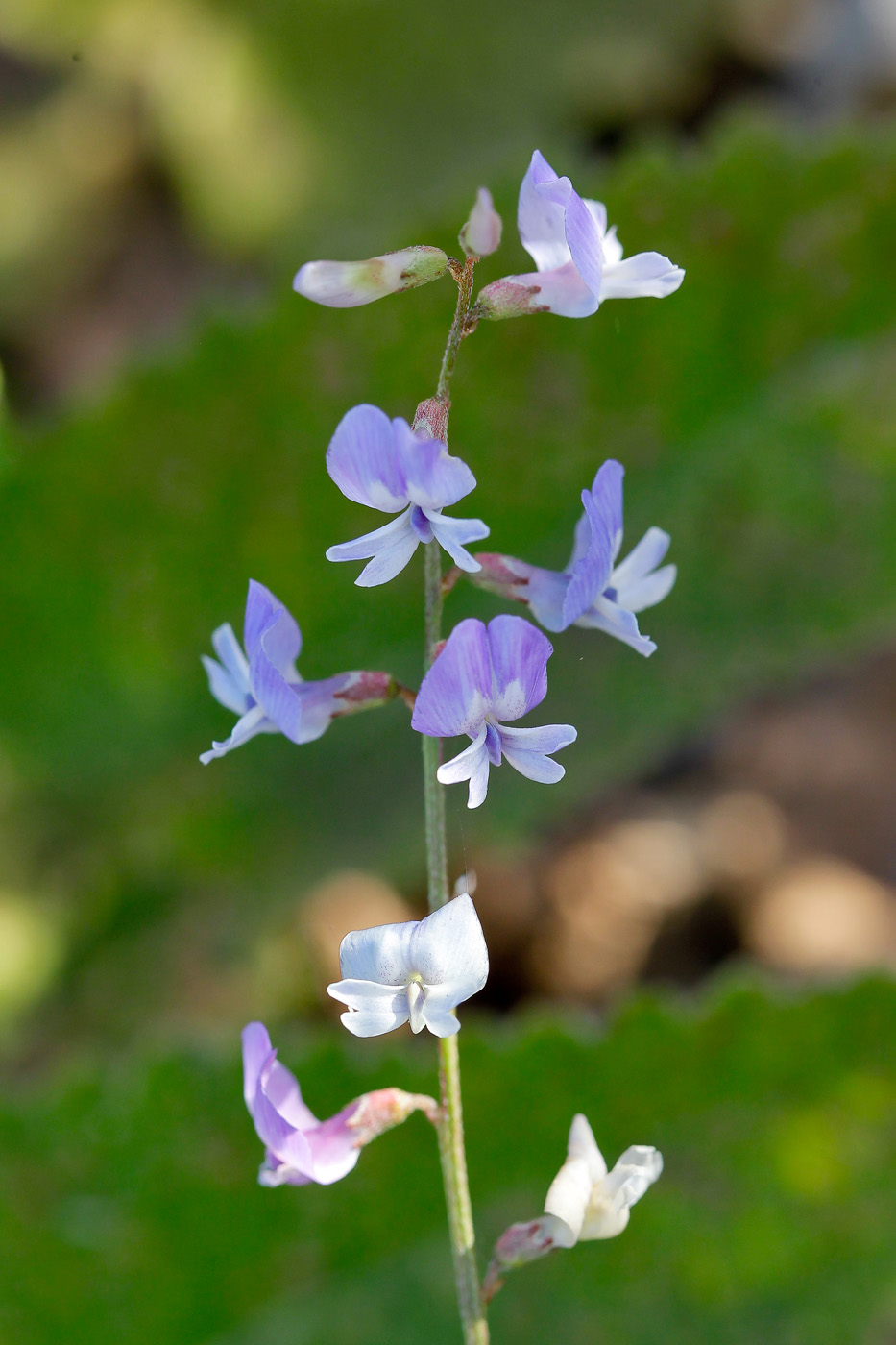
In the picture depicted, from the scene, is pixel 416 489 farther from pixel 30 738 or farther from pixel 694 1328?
pixel 30 738

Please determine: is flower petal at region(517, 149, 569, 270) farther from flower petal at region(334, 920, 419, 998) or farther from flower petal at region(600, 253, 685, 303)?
flower petal at region(334, 920, 419, 998)

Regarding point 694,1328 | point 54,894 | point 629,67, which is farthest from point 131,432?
point 629,67

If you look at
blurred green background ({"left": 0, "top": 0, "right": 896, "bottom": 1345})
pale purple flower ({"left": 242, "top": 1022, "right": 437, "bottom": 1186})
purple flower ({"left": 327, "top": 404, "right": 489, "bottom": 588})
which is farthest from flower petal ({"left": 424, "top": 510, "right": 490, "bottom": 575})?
blurred green background ({"left": 0, "top": 0, "right": 896, "bottom": 1345})

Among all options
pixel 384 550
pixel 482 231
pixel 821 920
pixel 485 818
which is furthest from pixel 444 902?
pixel 821 920

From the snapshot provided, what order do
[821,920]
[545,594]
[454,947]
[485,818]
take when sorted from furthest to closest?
[821,920] < [485,818] < [545,594] < [454,947]

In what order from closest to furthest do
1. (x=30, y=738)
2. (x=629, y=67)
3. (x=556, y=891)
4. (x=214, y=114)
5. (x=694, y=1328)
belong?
(x=694, y=1328) < (x=30, y=738) < (x=556, y=891) < (x=214, y=114) < (x=629, y=67)

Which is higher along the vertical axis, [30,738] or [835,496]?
[835,496]

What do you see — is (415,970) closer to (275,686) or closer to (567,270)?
(275,686)
